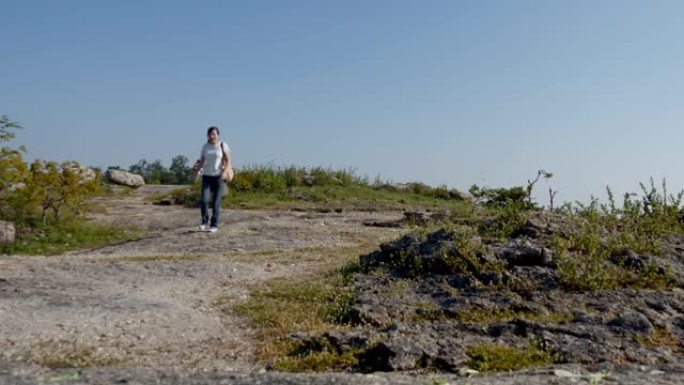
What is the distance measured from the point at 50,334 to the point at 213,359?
1358 mm

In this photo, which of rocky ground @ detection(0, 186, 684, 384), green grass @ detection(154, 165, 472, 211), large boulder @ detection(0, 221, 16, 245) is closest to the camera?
rocky ground @ detection(0, 186, 684, 384)

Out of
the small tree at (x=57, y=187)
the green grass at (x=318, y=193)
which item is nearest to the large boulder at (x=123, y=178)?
the green grass at (x=318, y=193)

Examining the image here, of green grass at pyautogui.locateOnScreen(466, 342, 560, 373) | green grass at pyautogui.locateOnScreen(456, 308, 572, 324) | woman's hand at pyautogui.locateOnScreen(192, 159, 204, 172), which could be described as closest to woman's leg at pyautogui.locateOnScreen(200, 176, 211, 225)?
woman's hand at pyautogui.locateOnScreen(192, 159, 204, 172)

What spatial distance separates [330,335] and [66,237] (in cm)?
860

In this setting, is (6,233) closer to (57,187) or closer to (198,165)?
(57,187)

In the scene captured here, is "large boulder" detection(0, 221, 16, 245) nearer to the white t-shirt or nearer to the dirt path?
the dirt path

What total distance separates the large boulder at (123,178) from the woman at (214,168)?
43.7 ft

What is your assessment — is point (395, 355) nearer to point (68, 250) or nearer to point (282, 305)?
point (282, 305)

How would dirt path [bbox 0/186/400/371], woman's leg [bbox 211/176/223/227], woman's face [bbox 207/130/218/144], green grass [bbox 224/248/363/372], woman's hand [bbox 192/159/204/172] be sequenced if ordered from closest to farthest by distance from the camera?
green grass [bbox 224/248/363/372] → dirt path [bbox 0/186/400/371] → woman's leg [bbox 211/176/223/227] → woman's face [bbox 207/130/218/144] → woman's hand [bbox 192/159/204/172]

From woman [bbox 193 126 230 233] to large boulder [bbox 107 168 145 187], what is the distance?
1333 centimetres

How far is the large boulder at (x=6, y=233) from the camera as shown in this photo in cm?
1070

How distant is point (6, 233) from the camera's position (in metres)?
10.8

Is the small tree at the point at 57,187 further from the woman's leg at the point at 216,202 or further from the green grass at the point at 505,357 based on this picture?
the green grass at the point at 505,357

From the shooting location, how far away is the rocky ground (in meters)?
4.00
